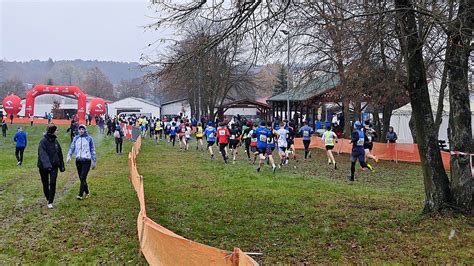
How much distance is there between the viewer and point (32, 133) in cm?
4406

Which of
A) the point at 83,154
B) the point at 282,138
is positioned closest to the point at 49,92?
the point at 282,138

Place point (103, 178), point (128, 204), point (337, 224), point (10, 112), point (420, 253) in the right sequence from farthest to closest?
1. point (10, 112)
2. point (103, 178)
3. point (128, 204)
4. point (337, 224)
5. point (420, 253)

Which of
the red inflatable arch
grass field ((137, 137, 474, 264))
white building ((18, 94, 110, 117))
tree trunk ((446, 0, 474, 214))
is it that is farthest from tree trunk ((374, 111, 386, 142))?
white building ((18, 94, 110, 117))

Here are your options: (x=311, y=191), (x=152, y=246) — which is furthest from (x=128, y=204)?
(x=152, y=246)

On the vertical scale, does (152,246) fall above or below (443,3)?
below

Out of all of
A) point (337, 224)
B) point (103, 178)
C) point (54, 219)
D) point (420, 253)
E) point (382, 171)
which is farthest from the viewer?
point (382, 171)

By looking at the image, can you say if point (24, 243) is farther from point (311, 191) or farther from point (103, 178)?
point (103, 178)

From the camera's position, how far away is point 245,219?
10.0 m

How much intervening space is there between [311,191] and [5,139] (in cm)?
3022

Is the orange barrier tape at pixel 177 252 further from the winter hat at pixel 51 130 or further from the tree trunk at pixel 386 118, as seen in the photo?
the tree trunk at pixel 386 118

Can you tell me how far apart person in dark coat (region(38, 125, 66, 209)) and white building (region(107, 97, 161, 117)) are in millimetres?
89580

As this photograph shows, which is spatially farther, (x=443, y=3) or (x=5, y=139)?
(x=5, y=139)

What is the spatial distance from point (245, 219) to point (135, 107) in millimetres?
93268

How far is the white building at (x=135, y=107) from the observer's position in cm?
10106
